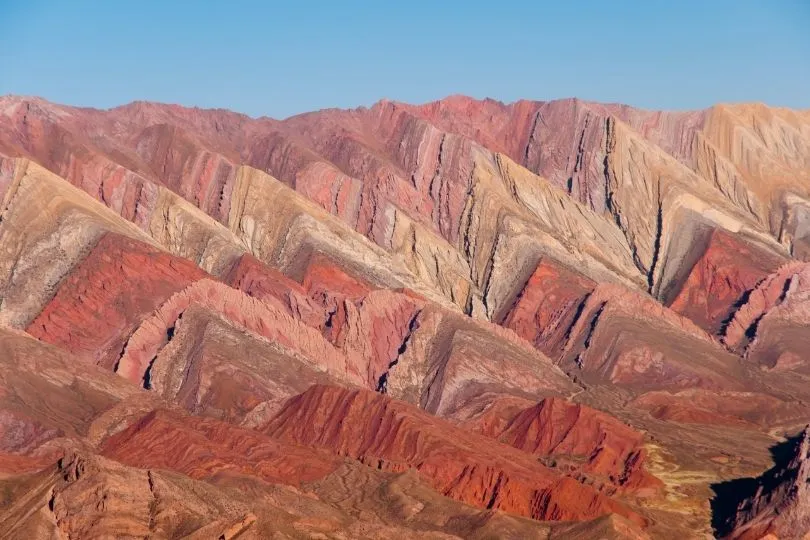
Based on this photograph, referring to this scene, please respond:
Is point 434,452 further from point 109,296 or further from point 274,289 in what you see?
point 274,289

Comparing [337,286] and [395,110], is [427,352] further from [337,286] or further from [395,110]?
[395,110]

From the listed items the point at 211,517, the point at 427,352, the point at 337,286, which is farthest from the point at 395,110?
the point at 211,517

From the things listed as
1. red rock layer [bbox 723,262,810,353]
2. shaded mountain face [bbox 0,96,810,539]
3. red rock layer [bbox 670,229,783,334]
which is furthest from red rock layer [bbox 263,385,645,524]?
red rock layer [bbox 670,229,783,334]

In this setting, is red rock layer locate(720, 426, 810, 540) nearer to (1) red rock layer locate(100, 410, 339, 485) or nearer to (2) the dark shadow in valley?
(2) the dark shadow in valley

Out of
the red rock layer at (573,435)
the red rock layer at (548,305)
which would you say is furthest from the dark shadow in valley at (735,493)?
the red rock layer at (548,305)

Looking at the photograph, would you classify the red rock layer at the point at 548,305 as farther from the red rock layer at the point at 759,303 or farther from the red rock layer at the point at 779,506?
the red rock layer at the point at 779,506
